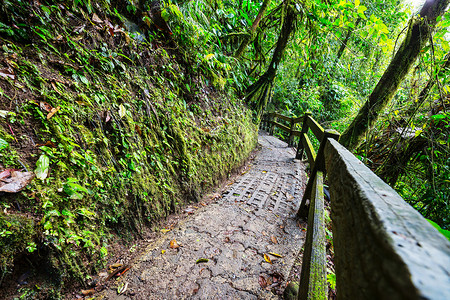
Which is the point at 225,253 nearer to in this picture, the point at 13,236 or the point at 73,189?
the point at 73,189

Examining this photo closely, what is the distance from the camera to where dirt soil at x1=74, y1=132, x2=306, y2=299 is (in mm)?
1632

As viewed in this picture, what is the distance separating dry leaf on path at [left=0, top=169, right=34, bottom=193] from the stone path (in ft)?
3.38

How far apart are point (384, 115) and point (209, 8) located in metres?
4.31

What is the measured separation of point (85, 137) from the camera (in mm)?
1757

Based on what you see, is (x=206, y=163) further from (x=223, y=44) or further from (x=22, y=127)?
(x=223, y=44)

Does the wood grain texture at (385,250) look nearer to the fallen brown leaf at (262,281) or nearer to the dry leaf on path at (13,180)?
the fallen brown leaf at (262,281)

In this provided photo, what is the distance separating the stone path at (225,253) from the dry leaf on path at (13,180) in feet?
3.38

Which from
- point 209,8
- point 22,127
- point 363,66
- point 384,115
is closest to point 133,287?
point 22,127

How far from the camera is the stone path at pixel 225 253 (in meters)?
1.65

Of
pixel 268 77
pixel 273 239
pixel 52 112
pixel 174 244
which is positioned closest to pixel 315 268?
pixel 273 239

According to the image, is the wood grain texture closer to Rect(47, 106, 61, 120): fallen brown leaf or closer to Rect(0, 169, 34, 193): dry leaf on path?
Rect(0, 169, 34, 193): dry leaf on path

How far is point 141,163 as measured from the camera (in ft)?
7.12

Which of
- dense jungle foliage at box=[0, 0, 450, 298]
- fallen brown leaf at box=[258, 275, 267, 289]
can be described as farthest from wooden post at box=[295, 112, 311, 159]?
fallen brown leaf at box=[258, 275, 267, 289]

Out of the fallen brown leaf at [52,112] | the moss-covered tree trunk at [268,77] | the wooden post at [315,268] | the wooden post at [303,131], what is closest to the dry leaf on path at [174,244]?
the wooden post at [315,268]
